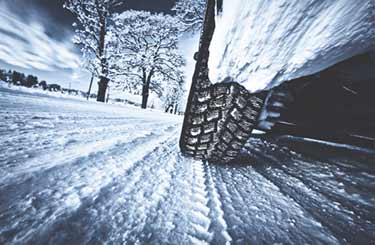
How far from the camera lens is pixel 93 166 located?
47 centimetres

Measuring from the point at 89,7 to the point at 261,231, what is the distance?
31.1 ft

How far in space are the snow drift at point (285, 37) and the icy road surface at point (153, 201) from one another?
1.13 feet

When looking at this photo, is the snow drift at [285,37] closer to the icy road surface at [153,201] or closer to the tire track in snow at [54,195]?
the icy road surface at [153,201]

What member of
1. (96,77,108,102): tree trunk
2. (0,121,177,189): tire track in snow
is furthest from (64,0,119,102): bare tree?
(0,121,177,189): tire track in snow

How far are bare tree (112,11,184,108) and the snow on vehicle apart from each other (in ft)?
27.6

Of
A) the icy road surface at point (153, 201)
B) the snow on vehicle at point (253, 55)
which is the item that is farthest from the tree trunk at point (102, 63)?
the snow on vehicle at point (253, 55)

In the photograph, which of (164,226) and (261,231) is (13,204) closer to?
(164,226)

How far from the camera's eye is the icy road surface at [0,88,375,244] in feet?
0.89

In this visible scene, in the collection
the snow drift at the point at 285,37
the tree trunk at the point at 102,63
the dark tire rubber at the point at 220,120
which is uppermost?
the tree trunk at the point at 102,63

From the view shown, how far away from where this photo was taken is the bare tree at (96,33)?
690 centimetres

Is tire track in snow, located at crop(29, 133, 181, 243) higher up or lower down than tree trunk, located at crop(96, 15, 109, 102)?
lower down

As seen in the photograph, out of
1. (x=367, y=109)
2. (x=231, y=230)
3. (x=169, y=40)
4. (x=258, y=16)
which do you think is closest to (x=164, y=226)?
(x=231, y=230)

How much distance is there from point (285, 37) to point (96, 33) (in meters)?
9.09

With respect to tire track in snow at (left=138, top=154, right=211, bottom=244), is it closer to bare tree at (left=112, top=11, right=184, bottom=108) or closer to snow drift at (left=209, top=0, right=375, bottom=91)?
snow drift at (left=209, top=0, right=375, bottom=91)
